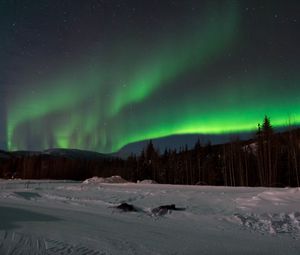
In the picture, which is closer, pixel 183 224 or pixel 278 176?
pixel 183 224

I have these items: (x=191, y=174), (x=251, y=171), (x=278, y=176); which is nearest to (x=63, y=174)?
(x=191, y=174)

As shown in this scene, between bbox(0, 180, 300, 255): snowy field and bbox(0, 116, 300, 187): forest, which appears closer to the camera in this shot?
bbox(0, 180, 300, 255): snowy field

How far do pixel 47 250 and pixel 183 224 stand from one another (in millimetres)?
5687

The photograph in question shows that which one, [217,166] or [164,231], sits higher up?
[217,166]

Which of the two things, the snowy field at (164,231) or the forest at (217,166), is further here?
the forest at (217,166)

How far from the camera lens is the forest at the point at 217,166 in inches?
2030

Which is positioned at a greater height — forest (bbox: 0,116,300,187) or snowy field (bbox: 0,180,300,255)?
forest (bbox: 0,116,300,187)

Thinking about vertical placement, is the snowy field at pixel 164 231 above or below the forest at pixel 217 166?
below

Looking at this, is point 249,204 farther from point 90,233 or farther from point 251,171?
point 251,171

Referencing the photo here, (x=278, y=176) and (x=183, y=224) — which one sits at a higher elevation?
(x=278, y=176)

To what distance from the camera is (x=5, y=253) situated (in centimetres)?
709

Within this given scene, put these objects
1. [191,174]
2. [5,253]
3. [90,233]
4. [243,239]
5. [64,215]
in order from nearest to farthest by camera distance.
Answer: [5,253]
[243,239]
[90,233]
[64,215]
[191,174]

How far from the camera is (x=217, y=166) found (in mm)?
64812

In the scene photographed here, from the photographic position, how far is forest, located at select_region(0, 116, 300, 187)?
5156cm
